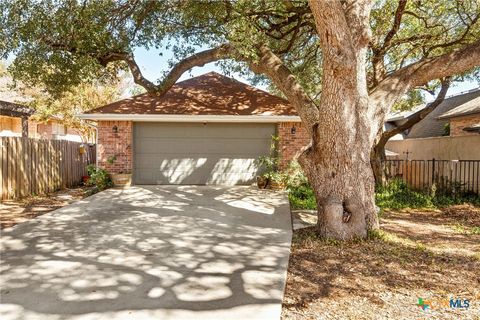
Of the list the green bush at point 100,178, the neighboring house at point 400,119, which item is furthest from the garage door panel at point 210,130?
the neighboring house at point 400,119

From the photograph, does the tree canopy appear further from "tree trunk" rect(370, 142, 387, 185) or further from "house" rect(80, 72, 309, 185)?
"tree trunk" rect(370, 142, 387, 185)

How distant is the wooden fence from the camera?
9336 millimetres

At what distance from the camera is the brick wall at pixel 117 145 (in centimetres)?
1156

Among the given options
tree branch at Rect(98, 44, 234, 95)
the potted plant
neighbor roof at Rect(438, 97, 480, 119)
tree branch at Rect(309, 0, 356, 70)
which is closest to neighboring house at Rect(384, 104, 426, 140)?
neighbor roof at Rect(438, 97, 480, 119)

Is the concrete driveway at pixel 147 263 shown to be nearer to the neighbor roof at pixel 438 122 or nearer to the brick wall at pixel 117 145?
the brick wall at pixel 117 145

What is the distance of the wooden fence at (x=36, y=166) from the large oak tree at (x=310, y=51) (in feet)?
6.84

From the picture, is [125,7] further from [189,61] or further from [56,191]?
[56,191]

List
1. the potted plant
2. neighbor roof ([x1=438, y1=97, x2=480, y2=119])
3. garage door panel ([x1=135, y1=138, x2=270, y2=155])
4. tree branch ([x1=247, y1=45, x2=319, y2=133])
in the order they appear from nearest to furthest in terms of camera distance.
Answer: tree branch ([x1=247, y1=45, x2=319, y2=133])
the potted plant
garage door panel ([x1=135, y1=138, x2=270, y2=155])
neighbor roof ([x1=438, y1=97, x2=480, y2=119])

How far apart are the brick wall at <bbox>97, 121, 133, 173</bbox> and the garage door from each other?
39 cm

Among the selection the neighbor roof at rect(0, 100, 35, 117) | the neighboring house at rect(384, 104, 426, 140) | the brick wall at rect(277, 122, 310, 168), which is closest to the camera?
the neighbor roof at rect(0, 100, 35, 117)

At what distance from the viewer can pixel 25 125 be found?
12164 millimetres

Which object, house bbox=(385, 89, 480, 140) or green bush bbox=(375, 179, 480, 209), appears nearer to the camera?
green bush bbox=(375, 179, 480, 209)

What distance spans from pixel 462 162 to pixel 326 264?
896 cm

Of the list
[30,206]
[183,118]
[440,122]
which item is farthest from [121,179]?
[440,122]
